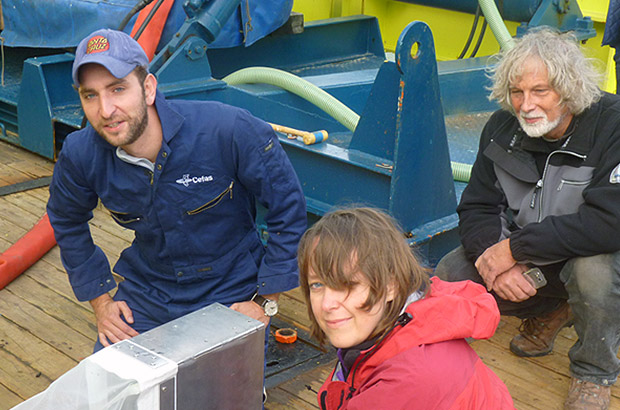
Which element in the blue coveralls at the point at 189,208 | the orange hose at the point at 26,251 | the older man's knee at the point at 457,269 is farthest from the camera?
the orange hose at the point at 26,251

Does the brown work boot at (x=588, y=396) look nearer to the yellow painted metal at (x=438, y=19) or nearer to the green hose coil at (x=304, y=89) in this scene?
the green hose coil at (x=304, y=89)

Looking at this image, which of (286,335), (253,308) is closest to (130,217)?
(253,308)

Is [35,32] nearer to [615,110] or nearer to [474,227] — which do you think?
[474,227]

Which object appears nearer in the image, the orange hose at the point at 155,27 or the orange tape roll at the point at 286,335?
the orange tape roll at the point at 286,335

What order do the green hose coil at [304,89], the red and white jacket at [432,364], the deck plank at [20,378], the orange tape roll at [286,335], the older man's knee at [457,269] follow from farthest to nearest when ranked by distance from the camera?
the green hose coil at [304,89], the orange tape roll at [286,335], the older man's knee at [457,269], the deck plank at [20,378], the red and white jacket at [432,364]

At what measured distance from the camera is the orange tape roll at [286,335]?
2.96m

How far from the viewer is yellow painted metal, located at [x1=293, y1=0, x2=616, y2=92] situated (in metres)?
5.70

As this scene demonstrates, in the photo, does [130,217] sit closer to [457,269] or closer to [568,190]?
[457,269]

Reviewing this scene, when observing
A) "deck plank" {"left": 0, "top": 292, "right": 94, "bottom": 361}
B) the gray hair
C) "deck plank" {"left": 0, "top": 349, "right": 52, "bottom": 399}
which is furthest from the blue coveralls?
the gray hair

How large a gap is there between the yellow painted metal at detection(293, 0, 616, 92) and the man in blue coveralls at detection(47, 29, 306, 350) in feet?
13.2

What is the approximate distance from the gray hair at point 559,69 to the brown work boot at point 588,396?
893 mm

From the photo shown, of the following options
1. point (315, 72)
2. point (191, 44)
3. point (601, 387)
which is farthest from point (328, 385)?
point (315, 72)

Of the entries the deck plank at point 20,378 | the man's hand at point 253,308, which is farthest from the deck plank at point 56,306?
the man's hand at point 253,308

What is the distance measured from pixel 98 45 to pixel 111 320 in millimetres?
837
